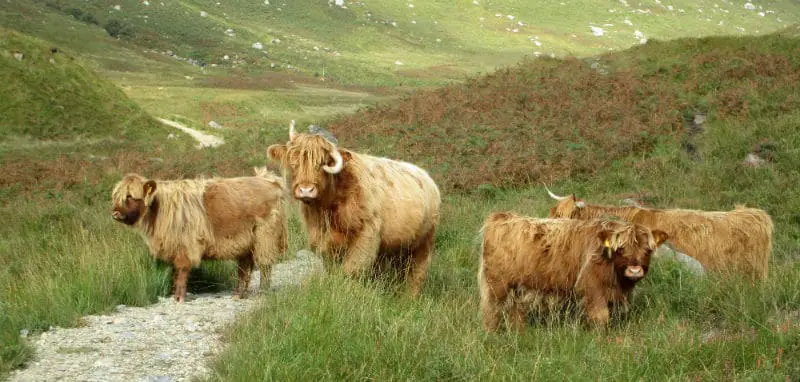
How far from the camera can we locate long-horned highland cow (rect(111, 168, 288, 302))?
29.1ft

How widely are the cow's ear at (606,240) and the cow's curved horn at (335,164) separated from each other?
8.20ft

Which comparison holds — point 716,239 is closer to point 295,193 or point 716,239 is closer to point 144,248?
point 295,193

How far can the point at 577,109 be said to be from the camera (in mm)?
21203

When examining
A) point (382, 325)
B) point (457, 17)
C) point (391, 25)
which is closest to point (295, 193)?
point (382, 325)

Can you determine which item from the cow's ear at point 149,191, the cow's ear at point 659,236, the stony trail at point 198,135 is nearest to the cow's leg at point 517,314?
the cow's ear at point 659,236

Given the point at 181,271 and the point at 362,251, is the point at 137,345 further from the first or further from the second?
the point at 181,271

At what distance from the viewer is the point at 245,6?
100 metres

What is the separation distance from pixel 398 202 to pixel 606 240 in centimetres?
233

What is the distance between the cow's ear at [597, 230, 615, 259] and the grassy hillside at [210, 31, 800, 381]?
652 millimetres

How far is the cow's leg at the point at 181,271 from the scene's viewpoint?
8508 mm

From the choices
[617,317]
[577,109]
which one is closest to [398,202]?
[617,317]

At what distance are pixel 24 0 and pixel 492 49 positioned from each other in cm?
5370

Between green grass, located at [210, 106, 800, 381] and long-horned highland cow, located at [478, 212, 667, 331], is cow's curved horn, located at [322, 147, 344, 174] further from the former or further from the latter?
long-horned highland cow, located at [478, 212, 667, 331]

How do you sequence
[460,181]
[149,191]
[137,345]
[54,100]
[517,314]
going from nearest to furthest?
[137,345] < [517,314] < [149,191] < [460,181] < [54,100]
